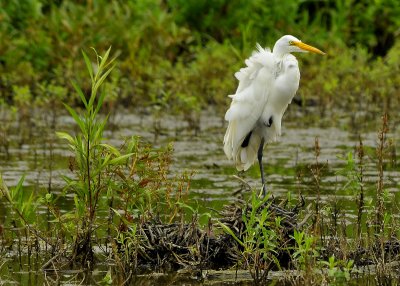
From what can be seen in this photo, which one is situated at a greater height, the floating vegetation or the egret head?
the egret head

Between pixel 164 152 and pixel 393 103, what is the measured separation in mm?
6501

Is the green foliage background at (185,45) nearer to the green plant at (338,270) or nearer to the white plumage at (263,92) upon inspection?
the white plumage at (263,92)

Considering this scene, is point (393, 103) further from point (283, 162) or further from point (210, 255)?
point (210, 255)

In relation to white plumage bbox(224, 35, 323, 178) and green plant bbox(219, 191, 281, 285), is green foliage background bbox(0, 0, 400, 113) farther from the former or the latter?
green plant bbox(219, 191, 281, 285)

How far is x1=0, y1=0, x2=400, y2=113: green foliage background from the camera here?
1312 centimetres

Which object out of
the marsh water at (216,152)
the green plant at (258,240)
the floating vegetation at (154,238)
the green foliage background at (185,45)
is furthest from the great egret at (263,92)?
the green foliage background at (185,45)

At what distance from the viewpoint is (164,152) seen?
23.5 feet

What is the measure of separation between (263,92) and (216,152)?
3.17 meters

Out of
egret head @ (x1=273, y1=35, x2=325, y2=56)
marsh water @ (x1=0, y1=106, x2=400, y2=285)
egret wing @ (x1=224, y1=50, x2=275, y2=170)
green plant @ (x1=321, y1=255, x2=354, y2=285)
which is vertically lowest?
green plant @ (x1=321, y1=255, x2=354, y2=285)

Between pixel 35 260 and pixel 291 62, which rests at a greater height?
pixel 291 62

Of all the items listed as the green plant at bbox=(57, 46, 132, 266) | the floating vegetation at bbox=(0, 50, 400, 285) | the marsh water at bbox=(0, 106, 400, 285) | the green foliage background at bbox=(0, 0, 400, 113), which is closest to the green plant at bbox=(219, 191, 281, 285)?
the floating vegetation at bbox=(0, 50, 400, 285)

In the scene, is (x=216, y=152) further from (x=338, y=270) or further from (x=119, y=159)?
(x=338, y=270)

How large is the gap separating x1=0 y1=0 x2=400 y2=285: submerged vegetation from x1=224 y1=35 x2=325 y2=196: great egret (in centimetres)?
48

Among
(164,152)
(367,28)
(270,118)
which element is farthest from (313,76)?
(164,152)
